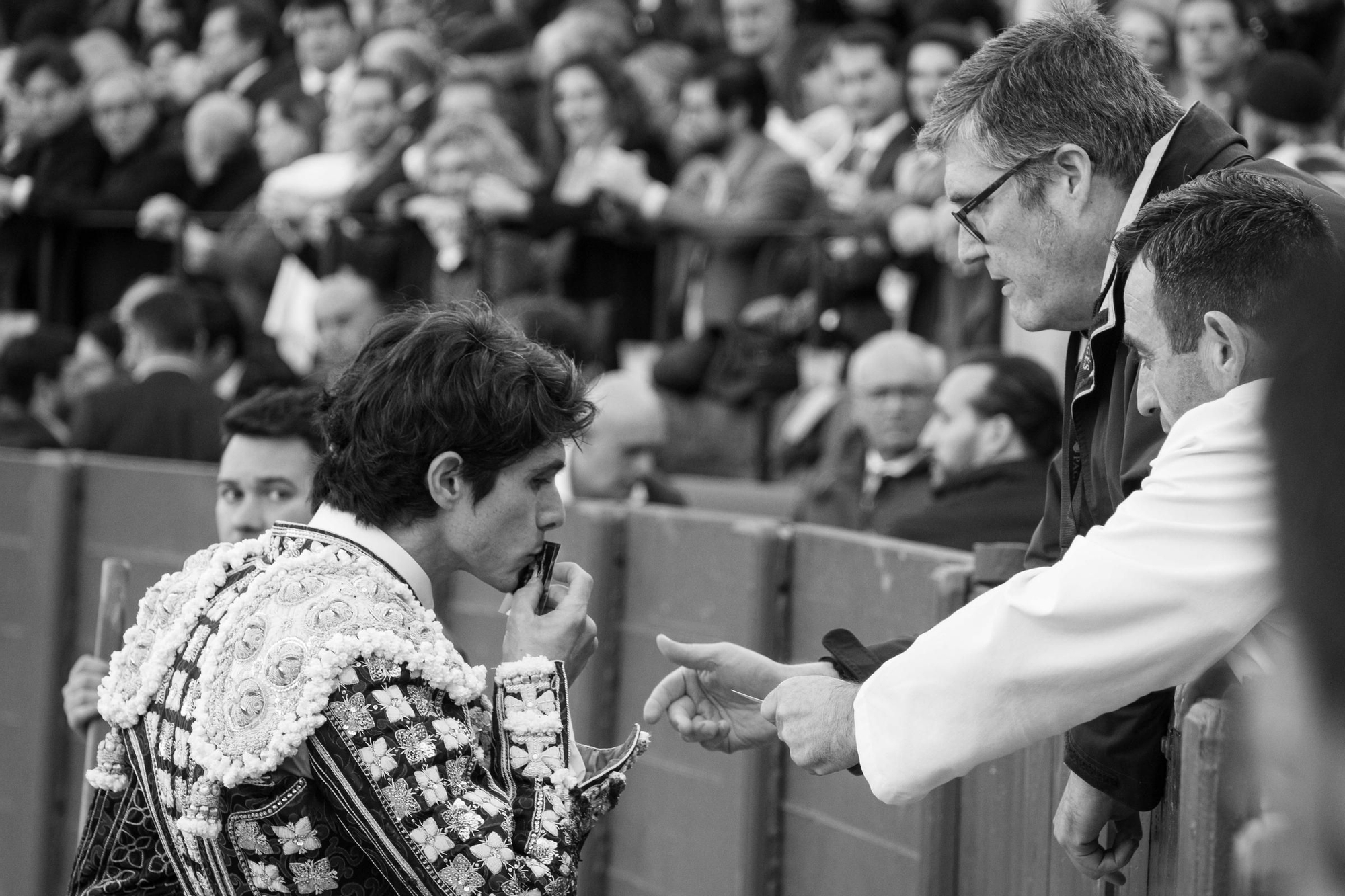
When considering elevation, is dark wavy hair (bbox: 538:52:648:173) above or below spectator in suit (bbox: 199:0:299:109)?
below

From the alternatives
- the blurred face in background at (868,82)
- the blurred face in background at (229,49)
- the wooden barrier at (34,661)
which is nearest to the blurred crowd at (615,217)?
the blurred face in background at (868,82)

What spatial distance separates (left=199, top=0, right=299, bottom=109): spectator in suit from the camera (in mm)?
11000

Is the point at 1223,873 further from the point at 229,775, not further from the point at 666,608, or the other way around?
the point at 666,608

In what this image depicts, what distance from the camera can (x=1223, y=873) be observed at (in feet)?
6.54

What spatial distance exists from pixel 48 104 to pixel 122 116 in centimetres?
88

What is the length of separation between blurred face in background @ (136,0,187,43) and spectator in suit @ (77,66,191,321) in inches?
92.9

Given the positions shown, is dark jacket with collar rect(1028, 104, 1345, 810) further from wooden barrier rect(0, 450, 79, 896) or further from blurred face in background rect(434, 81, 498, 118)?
blurred face in background rect(434, 81, 498, 118)

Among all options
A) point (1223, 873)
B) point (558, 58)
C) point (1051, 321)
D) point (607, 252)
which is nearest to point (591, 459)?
point (607, 252)

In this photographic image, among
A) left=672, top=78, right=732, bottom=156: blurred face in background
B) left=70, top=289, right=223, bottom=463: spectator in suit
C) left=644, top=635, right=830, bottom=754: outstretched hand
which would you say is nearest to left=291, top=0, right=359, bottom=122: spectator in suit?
left=672, top=78, right=732, bottom=156: blurred face in background

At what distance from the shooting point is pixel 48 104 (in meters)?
10.3

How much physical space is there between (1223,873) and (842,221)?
5488mm

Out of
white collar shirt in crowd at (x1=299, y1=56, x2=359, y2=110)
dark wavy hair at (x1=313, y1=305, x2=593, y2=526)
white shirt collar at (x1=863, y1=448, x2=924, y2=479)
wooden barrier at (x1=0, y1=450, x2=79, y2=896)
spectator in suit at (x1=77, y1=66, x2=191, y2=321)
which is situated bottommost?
wooden barrier at (x1=0, y1=450, x2=79, y2=896)

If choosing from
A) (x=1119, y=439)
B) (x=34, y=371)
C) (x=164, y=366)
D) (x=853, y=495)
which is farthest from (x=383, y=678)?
(x=34, y=371)

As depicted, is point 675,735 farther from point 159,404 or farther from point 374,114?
point 374,114
